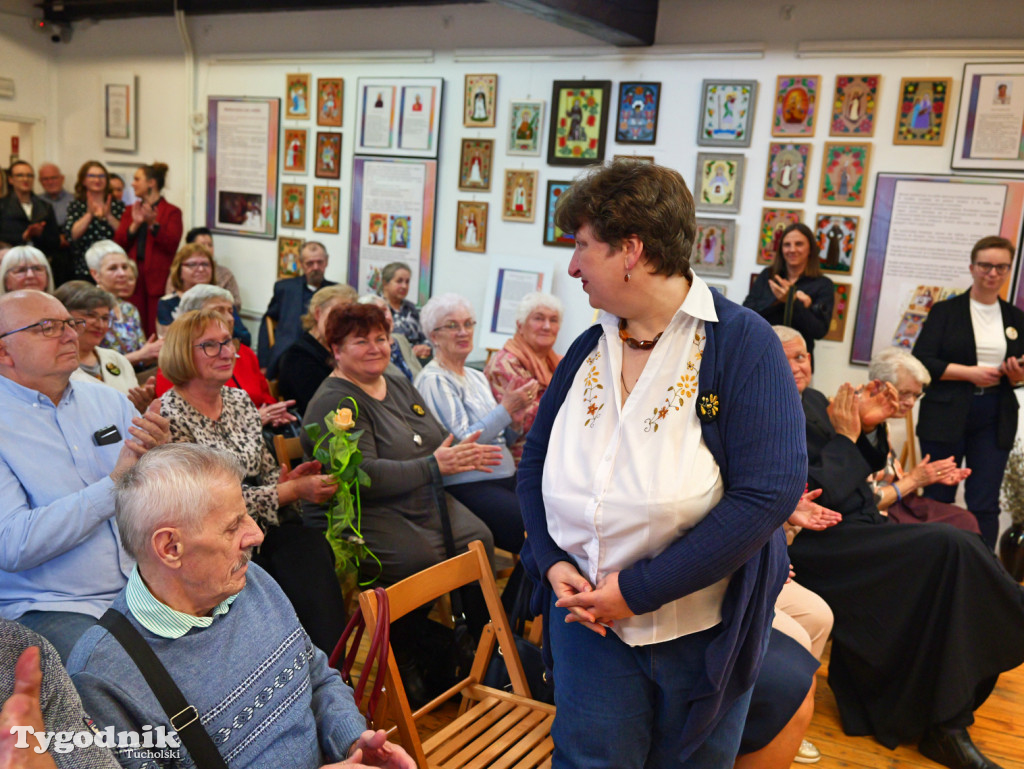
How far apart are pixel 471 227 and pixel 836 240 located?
266 cm

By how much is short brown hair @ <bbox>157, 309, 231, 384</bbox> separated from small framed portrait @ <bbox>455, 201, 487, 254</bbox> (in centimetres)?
388

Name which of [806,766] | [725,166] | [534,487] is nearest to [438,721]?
[806,766]

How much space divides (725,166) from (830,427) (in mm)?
2730

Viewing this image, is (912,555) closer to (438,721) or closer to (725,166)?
(438,721)

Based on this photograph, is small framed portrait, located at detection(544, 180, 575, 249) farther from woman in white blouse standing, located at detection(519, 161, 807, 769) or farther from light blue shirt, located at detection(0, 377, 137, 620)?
woman in white blouse standing, located at detection(519, 161, 807, 769)

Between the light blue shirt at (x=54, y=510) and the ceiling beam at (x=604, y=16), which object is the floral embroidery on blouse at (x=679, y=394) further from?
the ceiling beam at (x=604, y=16)

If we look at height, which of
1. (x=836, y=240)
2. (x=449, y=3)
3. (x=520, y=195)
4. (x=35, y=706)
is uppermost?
(x=449, y=3)

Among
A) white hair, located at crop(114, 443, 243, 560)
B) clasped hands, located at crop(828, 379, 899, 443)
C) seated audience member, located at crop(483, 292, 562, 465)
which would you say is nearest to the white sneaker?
clasped hands, located at crop(828, 379, 899, 443)

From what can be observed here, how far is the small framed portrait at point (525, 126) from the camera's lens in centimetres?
617

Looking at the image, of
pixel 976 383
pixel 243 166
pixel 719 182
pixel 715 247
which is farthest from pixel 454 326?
pixel 243 166

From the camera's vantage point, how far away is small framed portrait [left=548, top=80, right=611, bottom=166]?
19.5 ft

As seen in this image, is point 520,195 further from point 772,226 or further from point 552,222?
point 772,226

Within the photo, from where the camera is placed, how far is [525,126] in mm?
6227

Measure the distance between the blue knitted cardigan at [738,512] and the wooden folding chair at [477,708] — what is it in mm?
681
